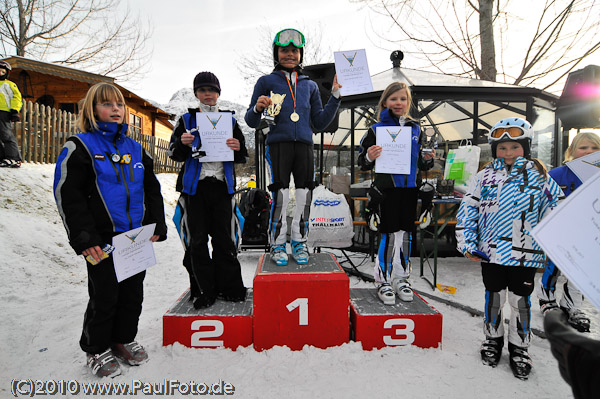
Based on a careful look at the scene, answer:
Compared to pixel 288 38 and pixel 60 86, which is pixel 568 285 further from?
pixel 60 86

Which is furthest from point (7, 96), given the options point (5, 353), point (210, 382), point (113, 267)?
point (210, 382)

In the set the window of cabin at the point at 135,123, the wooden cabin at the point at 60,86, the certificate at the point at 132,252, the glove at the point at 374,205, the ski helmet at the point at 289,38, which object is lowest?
the certificate at the point at 132,252

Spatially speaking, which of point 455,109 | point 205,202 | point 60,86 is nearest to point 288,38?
point 205,202

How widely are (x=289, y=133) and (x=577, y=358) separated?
2.35 m

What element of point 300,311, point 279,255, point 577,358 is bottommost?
point 300,311

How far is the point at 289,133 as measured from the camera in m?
2.75

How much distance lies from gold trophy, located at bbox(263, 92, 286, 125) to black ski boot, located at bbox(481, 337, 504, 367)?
2.35m

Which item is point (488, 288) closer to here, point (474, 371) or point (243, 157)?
point (474, 371)

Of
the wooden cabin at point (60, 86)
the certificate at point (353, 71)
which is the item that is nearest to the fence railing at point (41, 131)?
the wooden cabin at point (60, 86)

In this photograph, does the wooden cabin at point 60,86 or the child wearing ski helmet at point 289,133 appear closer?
the child wearing ski helmet at point 289,133

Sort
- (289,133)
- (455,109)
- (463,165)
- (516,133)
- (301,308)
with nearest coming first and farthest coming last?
1. (516,133)
2. (301,308)
3. (289,133)
4. (463,165)
5. (455,109)

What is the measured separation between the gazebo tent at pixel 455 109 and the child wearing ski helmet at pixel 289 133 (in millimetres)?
3022

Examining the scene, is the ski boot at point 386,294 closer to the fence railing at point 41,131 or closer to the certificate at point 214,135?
the certificate at point 214,135

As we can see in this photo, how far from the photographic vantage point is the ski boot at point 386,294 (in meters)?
2.64
